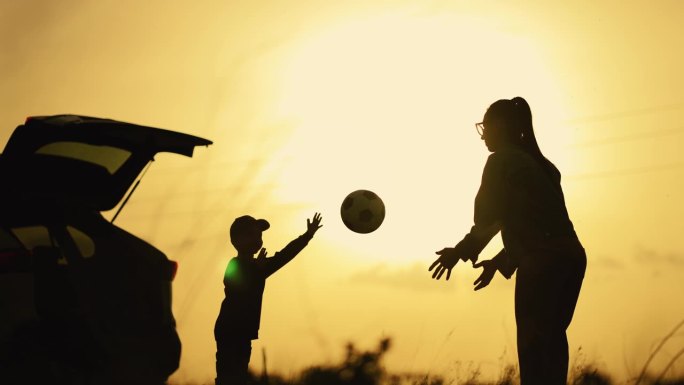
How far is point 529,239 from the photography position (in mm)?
7750

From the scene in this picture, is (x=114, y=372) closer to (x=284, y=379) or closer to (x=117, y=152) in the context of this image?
(x=117, y=152)

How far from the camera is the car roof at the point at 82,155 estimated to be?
25.6 feet

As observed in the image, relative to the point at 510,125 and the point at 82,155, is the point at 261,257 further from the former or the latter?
the point at 510,125

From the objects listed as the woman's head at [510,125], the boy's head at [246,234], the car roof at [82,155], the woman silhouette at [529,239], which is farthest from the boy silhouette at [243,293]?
the woman's head at [510,125]

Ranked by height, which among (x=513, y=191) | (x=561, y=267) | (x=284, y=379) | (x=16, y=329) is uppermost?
(x=513, y=191)

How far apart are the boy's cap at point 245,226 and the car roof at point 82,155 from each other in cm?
135

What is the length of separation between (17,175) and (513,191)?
3.59m

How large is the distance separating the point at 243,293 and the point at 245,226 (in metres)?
0.64

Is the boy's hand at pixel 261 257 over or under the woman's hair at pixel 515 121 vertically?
under

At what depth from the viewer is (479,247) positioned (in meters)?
7.93

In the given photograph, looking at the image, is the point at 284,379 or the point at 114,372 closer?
the point at 114,372

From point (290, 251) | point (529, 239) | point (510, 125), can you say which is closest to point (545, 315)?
point (529, 239)

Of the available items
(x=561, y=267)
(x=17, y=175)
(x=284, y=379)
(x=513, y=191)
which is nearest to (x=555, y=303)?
(x=561, y=267)

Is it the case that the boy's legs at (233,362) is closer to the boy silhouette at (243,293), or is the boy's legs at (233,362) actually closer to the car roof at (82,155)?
the boy silhouette at (243,293)
